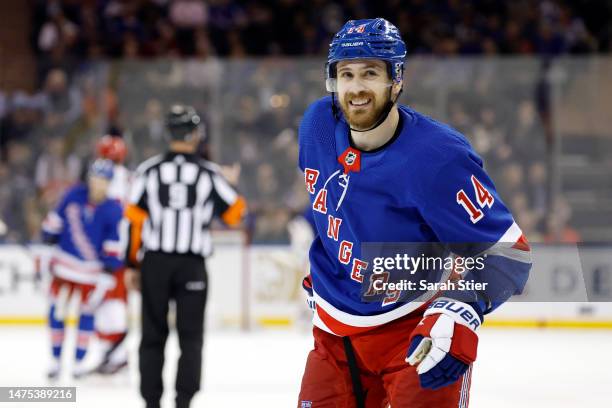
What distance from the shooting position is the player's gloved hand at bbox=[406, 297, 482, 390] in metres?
2.11

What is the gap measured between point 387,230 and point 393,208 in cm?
5

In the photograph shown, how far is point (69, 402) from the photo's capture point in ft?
16.8

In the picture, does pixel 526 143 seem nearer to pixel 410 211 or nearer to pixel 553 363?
pixel 553 363

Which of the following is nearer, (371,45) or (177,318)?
(371,45)

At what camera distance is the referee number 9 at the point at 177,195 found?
4738 mm

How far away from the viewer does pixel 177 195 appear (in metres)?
4.75

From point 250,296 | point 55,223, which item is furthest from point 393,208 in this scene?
point 250,296

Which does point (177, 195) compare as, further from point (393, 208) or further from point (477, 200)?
point (477, 200)

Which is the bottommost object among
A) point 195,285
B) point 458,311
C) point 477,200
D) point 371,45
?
point 195,285

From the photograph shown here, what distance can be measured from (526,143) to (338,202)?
19.4 feet

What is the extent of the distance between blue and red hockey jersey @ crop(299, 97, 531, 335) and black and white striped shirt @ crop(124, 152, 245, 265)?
2.22m

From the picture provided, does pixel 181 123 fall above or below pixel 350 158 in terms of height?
above

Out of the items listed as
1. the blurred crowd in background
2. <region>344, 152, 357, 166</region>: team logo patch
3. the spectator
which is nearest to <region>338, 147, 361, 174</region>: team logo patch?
<region>344, 152, 357, 166</region>: team logo patch

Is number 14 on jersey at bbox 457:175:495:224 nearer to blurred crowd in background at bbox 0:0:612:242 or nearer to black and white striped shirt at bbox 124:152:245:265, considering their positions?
black and white striped shirt at bbox 124:152:245:265
